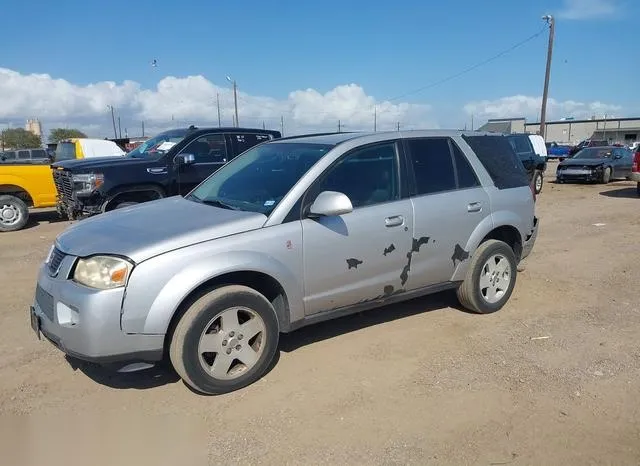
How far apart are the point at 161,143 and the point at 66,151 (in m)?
6.16

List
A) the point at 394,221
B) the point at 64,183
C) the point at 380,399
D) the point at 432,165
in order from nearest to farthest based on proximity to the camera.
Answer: the point at 380,399 → the point at 394,221 → the point at 432,165 → the point at 64,183

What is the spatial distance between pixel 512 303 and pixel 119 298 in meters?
4.05

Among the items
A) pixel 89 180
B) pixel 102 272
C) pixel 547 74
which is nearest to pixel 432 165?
pixel 102 272

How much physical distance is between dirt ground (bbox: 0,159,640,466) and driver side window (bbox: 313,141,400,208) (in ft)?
4.11

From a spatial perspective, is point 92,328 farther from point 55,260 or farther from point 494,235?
point 494,235

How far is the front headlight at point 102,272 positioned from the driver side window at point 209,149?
19.8 ft

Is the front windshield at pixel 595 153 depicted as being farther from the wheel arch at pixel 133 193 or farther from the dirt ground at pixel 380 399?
the wheel arch at pixel 133 193

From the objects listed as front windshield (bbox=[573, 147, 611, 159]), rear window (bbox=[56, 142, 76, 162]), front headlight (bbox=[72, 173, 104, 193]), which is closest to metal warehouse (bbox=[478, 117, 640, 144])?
front windshield (bbox=[573, 147, 611, 159])

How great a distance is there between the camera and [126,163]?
8.57 metres

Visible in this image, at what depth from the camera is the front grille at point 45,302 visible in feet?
11.6

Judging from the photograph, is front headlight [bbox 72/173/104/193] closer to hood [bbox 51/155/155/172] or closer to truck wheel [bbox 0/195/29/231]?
hood [bbox 51/155/155/172]

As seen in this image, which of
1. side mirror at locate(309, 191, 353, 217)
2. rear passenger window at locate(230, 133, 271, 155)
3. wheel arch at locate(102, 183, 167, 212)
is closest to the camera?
side mirror at locate(309, 191, 353, 217)

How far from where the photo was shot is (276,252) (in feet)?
12.3

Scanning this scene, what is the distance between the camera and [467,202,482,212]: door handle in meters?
4.92
